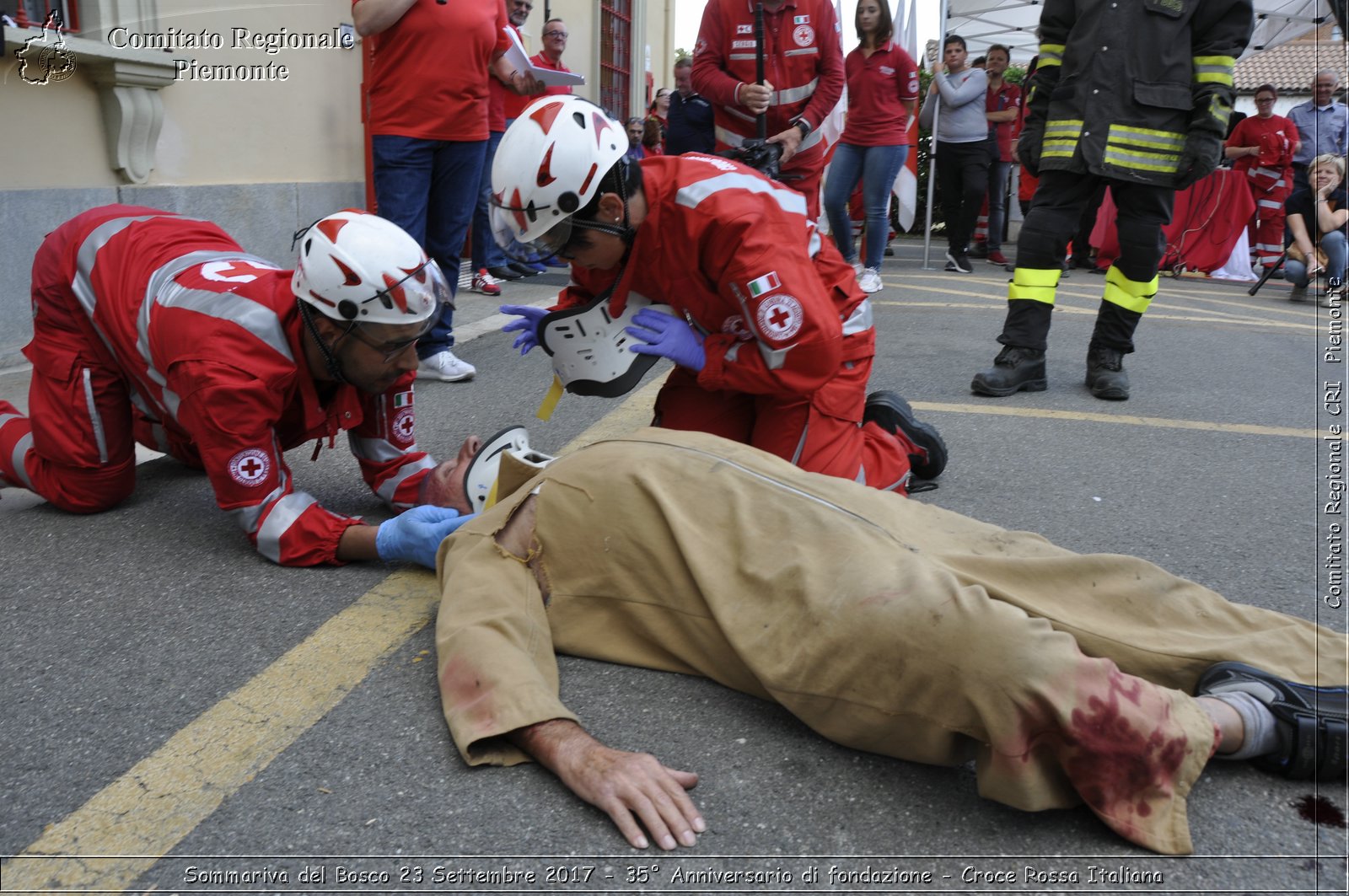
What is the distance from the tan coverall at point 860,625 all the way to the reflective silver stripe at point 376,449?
110 centimetres

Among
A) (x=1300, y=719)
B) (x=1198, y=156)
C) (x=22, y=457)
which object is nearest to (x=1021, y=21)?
(x=1198, y=156)

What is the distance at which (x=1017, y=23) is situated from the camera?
12852 millimetres

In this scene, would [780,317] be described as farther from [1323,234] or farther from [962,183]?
[1323,234]

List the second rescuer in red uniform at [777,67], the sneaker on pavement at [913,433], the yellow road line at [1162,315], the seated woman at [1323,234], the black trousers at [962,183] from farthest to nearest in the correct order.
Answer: the black trousers at [962,183] → the seated woman at [1323,234] → the yellow road line at [1162,315] → the second rescuer in red uniform at [777,67] → the sneaker on pavement at [913,433]

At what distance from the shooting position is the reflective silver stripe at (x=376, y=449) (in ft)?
11.2

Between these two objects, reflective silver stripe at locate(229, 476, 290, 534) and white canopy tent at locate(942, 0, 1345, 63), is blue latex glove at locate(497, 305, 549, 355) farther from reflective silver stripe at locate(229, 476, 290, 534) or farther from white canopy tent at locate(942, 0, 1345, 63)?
white canopy tent at locate(942, 0, 1345, 63)

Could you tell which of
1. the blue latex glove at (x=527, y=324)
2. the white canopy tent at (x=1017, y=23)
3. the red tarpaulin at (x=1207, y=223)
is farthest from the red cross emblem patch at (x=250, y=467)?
the red tarpaulin at (x=1207, y=223)

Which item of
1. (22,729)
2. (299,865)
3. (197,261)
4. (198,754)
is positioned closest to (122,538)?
(197,261)

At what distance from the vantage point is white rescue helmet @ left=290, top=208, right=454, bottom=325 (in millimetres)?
2850

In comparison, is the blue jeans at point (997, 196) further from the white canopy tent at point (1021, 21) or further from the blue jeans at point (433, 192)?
the blue jeans at point (433, 192)

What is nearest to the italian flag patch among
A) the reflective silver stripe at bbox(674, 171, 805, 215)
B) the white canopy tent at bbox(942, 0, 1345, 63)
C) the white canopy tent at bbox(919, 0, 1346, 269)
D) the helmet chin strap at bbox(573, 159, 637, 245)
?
the reflective silver stripe at bbox(674, 171, 805, 215)

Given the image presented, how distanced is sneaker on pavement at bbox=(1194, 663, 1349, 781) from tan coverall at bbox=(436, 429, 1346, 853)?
5cm

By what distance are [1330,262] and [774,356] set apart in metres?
8.09

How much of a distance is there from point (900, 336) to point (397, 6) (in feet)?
10.8
